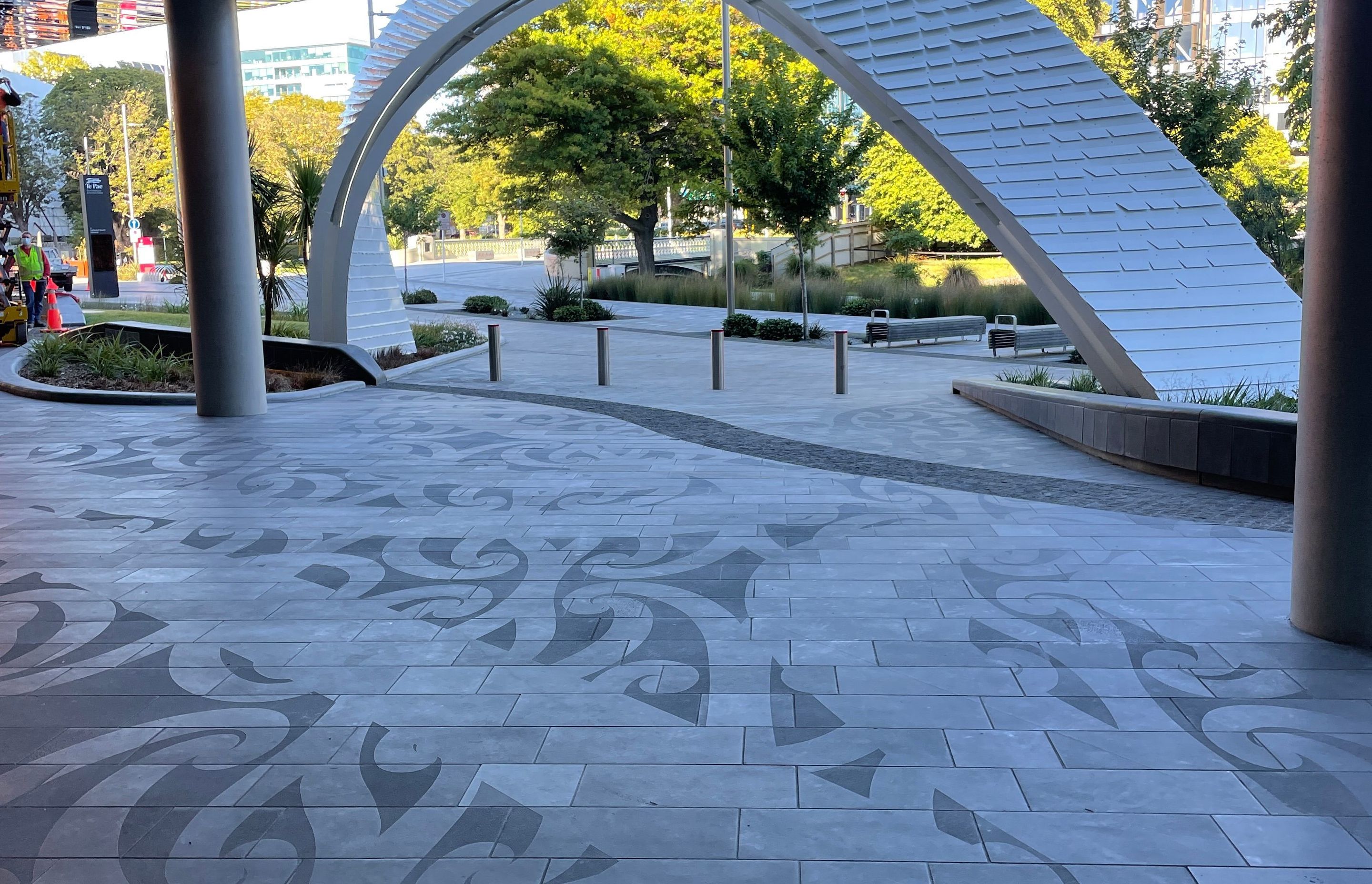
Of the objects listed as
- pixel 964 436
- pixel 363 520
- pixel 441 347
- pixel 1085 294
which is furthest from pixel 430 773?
pixel 441 347

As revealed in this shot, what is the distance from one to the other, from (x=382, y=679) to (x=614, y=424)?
732 cm

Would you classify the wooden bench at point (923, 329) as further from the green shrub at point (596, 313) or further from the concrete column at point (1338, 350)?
the concrete column at point (1338, 350)

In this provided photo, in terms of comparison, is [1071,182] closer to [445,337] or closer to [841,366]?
[841,366]

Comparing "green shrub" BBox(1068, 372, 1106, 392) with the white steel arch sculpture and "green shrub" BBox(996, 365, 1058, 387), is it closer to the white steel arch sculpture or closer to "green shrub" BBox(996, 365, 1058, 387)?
"green shrub" BBox(996, 365, 1058, 387)

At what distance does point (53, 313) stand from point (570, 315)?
11.5m

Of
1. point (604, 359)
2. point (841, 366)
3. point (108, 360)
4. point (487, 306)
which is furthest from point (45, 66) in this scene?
point (841, 366)

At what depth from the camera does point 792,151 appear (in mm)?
22078

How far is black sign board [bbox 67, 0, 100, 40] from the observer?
833 inches

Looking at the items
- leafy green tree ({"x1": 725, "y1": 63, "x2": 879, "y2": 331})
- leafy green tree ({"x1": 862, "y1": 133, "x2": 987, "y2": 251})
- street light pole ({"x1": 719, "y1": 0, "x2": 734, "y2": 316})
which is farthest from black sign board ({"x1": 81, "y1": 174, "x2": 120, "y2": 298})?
leafy green tree ({"x1": 862, "y1": 133, "x2": 987, "y2": 251})

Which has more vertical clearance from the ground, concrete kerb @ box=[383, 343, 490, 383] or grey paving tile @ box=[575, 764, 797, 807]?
concrete kerb @ box=[383, 343, 490, 383]

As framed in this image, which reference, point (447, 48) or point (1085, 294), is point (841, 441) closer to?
Result: point (1085, 294)

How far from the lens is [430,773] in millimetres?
4000

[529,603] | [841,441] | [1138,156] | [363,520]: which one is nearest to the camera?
[529,603]

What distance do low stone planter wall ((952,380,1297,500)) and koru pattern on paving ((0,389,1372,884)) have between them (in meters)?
1.18
